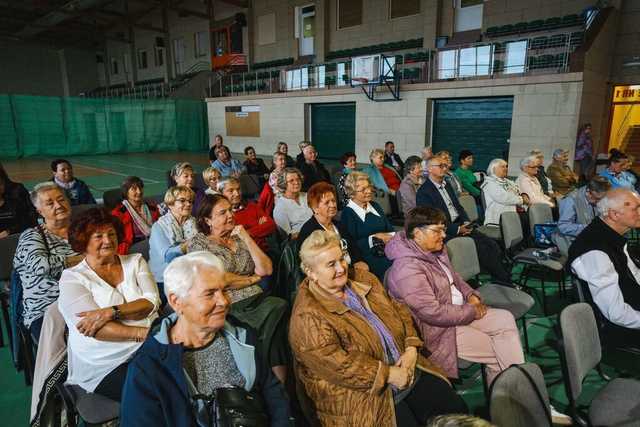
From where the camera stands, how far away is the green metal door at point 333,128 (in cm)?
1566

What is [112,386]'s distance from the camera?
1.79 m

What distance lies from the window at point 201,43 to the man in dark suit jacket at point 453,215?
23485 millimetres

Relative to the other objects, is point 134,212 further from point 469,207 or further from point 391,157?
point 391,157

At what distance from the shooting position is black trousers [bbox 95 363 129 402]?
1.78 metres

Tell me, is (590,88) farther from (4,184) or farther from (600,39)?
(4,184)

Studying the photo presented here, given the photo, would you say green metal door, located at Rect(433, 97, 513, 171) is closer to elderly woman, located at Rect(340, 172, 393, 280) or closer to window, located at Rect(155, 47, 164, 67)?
elderly woman, located at Rect(340, 172, 393, 280)

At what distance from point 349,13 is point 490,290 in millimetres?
17248

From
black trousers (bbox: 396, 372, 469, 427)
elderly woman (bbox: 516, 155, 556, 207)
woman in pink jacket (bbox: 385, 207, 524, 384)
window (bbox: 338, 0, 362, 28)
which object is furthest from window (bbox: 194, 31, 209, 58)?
black trousers (bbox: 396, 372, 469, 427)

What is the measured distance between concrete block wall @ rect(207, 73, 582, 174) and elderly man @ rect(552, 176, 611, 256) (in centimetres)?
766

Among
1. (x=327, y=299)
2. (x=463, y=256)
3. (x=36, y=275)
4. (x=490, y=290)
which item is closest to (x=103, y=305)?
(x=36, y=275)

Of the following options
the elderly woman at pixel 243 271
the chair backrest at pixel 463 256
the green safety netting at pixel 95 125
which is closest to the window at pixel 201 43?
the green safety netting at pixel 95 125

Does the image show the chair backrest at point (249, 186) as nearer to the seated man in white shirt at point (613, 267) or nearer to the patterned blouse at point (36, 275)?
the patterned blouse at point (36, 275)

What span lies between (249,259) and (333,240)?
3.06 ft

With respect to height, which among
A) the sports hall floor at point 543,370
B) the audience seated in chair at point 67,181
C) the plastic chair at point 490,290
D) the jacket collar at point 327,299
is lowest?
the sports hall floor at point 543,370
